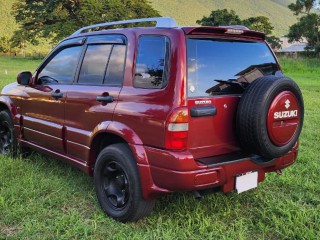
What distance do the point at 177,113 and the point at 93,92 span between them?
111 cm

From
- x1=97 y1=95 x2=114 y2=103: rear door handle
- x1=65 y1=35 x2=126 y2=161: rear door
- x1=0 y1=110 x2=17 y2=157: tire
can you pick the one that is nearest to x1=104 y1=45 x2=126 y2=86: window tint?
x1=65 y1=35 x2=126 y2=161: rear door

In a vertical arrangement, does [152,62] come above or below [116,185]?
above

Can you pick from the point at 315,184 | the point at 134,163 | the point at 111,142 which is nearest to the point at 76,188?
the point at 111,142

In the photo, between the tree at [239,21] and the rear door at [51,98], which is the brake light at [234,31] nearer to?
the rear door at [51,98]

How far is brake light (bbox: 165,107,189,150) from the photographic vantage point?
3053 millimetres

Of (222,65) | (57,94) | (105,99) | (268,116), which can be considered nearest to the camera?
(268,116)

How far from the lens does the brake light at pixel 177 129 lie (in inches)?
120

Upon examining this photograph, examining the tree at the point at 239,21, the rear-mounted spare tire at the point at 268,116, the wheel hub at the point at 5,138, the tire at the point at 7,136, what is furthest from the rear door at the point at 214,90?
the tree at the point at 239,21

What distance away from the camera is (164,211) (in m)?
3.84

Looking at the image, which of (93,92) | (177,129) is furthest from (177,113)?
(93,92)

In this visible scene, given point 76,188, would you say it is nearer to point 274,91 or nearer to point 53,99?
point 53,99

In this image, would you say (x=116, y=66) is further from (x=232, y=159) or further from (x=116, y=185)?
(x=232, y=159)

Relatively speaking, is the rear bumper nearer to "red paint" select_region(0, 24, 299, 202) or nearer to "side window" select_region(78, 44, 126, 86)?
"red paint" select_region(0, 24, 299, 202)

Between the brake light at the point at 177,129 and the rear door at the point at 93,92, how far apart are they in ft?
2.33
